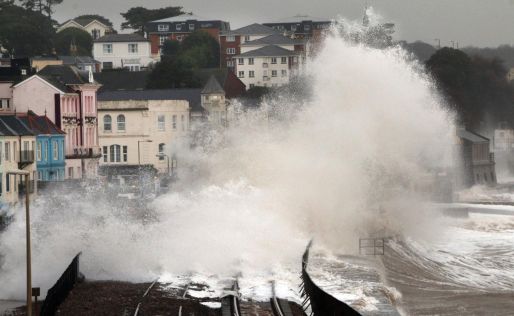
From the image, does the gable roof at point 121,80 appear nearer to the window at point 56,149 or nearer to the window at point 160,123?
the window at point 160,123

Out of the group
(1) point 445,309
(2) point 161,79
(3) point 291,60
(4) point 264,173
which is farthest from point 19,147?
(3) point 291,60

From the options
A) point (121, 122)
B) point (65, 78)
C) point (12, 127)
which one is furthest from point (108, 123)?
point (12, 127)

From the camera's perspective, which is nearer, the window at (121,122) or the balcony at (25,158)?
the balcony at (25,158)

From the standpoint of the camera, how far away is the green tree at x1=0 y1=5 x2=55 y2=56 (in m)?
170

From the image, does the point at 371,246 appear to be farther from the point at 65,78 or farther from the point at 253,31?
the point at 253,31

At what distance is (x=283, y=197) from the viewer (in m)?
54.5

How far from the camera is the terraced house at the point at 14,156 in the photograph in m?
63.6

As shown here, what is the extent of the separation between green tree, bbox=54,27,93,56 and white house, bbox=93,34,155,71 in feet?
15.3

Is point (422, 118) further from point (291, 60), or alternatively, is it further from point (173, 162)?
point (291, 60)

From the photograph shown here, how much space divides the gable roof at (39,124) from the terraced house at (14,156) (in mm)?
1734

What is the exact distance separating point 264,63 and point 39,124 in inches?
3797

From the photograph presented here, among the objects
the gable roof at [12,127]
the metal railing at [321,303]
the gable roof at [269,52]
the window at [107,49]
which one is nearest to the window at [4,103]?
the gable roof at [12,127]

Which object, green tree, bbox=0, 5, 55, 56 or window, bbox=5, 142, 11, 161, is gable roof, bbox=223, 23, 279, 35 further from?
window, bbox=5, 142, 11, 161

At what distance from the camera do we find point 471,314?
38438 millimetres
